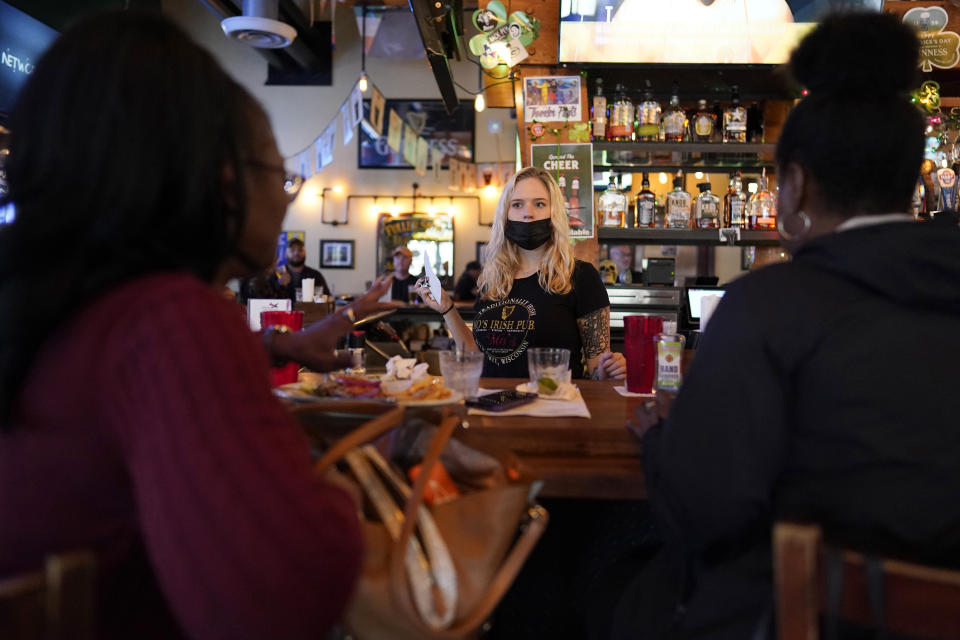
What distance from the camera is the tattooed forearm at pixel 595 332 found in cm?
277

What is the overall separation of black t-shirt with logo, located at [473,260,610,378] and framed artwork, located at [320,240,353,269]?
888 centimetres

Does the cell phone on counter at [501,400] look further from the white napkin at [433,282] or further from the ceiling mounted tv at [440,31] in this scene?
the ceiling mounted tv at [440,31]

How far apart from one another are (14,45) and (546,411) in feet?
19.3

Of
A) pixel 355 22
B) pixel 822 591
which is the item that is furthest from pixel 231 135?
pixel 355 22

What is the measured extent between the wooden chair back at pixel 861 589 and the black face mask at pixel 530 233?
2.17 meters

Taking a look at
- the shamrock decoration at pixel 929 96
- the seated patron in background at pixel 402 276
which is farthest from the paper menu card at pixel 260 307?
the seated patron in background at pixel 402 276

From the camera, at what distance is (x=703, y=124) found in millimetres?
4188

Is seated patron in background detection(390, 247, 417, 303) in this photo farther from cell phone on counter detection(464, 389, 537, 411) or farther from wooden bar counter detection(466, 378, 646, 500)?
wooden bar counter detection(466, 378, 646, 500)

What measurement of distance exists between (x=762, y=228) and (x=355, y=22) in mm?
8863

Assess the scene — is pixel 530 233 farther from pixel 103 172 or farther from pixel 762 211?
pixel 103 172

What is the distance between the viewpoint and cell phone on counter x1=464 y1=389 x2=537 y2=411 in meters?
1.69

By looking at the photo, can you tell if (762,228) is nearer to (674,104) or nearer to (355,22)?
(674,104)

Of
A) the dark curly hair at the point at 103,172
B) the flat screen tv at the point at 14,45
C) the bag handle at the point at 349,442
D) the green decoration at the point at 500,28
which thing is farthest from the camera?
the flat screen tv at the point at 14,45

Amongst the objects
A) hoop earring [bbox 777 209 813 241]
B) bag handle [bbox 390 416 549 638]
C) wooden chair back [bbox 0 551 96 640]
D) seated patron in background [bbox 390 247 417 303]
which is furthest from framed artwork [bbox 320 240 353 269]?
wooden chair back [bbox 0 551 96 640]
